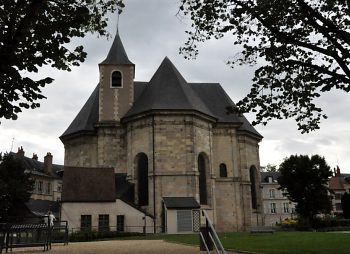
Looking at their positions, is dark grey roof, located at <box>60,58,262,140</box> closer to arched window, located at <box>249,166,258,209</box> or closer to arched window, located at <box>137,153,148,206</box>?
arched window, located at <box>249,166,258,209</box>

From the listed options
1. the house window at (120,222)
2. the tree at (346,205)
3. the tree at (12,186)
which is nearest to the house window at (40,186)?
the tree at (12,186)

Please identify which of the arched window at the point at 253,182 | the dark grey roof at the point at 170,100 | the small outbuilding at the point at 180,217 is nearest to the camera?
the small outbuilding at the point at 180,217

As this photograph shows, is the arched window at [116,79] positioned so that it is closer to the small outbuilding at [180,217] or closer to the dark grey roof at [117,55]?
the dark grey roof at [117,55]

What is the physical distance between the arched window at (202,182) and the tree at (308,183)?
33.5ft

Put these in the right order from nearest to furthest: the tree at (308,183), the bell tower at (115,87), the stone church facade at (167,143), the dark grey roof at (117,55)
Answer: the stone church facade at (167,143), the bell tower at (115,87), the dark grey roof at (117,55), the tree at (308,183)

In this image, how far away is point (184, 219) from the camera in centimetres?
2869

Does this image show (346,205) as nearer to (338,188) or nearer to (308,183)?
(308,183)

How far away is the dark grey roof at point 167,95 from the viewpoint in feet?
105

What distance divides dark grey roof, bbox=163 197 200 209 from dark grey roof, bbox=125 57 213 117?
6.64 metres

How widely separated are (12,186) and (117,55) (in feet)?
46.3

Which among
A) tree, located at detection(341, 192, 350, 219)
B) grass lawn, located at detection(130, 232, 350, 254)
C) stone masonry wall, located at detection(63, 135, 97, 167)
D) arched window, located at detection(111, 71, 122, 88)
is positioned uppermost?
arched window, located at detection(111, 71, 122, 88)

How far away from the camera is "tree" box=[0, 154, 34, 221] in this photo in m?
34.3

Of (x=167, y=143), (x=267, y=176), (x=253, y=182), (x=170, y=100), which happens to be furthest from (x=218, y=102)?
(x=267, y=176)

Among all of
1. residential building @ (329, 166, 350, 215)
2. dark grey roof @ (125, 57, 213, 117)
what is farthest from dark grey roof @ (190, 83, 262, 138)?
residential building @ (329, 166, 350, 215)
